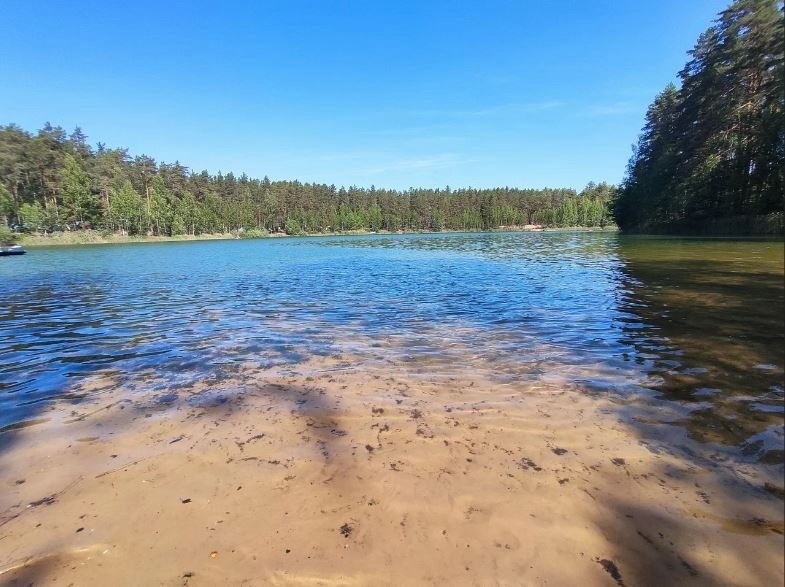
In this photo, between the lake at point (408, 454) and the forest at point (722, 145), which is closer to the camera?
the lake at point (408, 454)

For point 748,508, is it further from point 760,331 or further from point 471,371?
point 760,331

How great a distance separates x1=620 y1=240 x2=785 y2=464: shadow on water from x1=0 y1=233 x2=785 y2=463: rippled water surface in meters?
0.03

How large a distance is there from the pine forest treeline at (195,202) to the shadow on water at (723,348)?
112482mm

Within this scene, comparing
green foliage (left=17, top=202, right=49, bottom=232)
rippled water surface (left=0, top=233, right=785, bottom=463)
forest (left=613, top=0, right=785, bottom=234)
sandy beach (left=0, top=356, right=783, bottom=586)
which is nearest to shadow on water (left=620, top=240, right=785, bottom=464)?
rippled water surface (left=0, top=233, right=785, bottom=463)

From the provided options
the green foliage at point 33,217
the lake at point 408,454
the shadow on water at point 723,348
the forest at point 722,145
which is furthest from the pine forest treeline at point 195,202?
the shadow on water at point 723,348

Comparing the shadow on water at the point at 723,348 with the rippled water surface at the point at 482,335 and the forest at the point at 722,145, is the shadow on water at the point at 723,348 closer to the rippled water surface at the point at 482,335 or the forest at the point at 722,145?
the rippled water surface at the point at 482,335

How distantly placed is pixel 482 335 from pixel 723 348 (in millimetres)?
4462

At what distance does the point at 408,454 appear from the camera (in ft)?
14.5

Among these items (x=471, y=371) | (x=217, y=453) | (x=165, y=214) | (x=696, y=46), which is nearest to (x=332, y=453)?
(x=217, y=453)

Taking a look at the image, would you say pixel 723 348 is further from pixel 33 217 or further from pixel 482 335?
pixel 33 217

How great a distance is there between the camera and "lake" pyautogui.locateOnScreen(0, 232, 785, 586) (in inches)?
114

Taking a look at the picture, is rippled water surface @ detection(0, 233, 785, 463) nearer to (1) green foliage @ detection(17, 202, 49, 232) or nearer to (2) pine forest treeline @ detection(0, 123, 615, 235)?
(1) green foliage @ detection(17, 202, 49, 232)

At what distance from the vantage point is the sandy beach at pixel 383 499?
2803 millimetres

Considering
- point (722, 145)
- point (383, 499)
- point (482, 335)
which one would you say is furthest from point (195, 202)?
point (383, 499)
